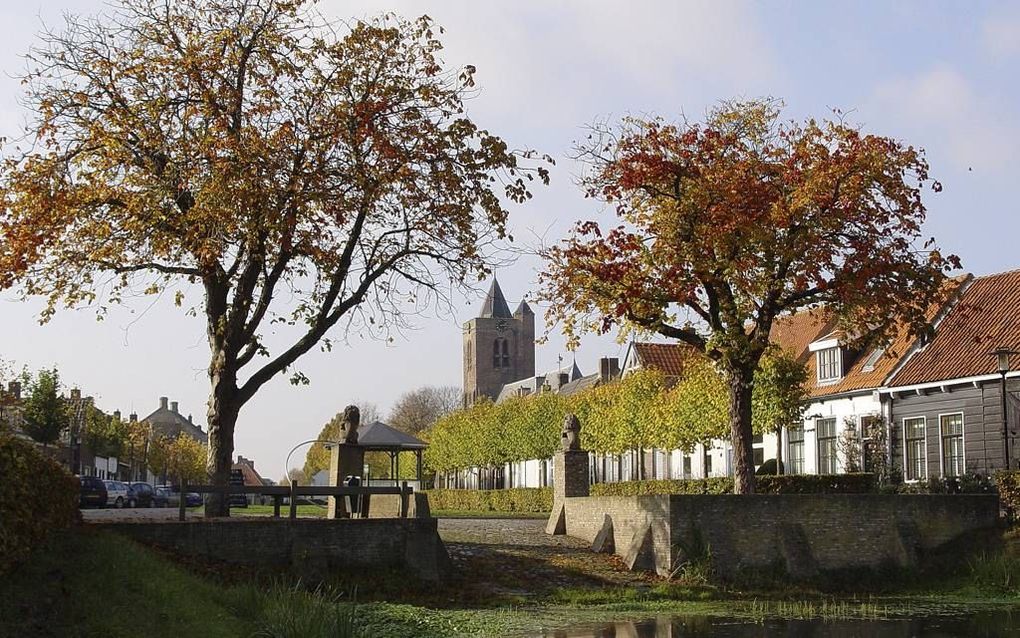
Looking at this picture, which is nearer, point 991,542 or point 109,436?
point 991,542

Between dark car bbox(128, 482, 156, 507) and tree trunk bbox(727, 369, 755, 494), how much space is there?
40.6 meters

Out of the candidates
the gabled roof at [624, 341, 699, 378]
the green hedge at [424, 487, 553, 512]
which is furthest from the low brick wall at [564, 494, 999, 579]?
the gabled roof at [624, 341, 699, 378]

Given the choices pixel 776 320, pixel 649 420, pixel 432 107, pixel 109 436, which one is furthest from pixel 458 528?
pixel 109 436

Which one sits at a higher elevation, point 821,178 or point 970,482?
point 821,178

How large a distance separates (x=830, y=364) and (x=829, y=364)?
4 cm

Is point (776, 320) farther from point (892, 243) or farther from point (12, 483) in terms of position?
point (12, 483)

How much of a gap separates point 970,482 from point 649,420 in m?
18.5

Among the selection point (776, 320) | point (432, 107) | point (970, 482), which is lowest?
point (970, 482)

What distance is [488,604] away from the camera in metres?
20.5

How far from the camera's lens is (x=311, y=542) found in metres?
21.3

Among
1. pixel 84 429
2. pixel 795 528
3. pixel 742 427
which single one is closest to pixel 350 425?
pixel 742 427

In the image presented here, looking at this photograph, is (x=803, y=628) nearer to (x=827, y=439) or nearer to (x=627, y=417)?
(x=827, y=439)

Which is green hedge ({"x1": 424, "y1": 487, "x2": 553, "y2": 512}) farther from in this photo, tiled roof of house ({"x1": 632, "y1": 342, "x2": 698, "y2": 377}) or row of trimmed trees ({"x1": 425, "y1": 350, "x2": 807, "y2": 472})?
tiled roof of house ({"x1": 632, "y1": 342, "x2": 698, "y2": 377})

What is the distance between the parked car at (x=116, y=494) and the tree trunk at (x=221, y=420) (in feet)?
104
